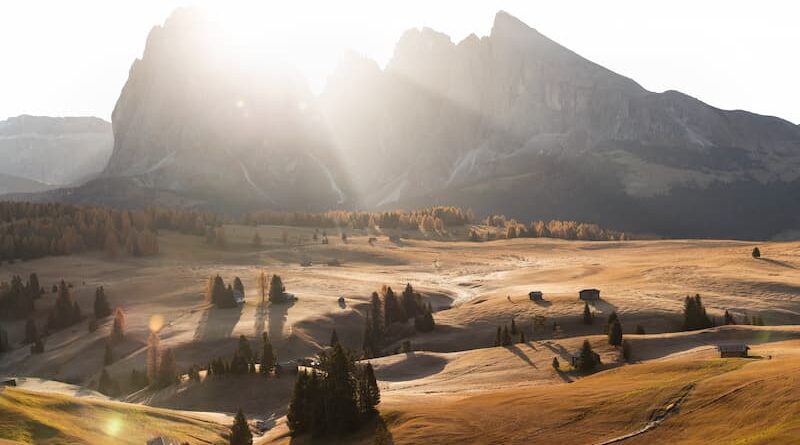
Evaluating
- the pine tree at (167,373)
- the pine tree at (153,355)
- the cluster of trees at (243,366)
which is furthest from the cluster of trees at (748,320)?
the pine tree at (153,355)

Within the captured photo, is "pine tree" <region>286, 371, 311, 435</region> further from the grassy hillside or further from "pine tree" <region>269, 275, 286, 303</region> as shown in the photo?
"pine tree" <region>269, 275, 286, 303</region>

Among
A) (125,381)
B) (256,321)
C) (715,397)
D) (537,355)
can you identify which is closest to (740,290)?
(537,355)

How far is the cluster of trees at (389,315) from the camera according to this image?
4685 inches

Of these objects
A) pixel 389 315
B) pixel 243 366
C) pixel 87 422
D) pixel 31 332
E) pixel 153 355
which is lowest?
pixel 31 332

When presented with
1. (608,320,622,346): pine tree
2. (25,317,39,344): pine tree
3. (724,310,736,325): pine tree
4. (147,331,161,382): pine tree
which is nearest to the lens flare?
(147,331,161,382): pine tree

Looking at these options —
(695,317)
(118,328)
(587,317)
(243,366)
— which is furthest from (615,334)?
(118,328)

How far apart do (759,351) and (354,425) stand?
38.3 metres

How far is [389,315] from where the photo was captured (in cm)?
13275

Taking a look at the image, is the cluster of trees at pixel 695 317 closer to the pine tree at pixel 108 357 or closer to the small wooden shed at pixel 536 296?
the small wooden shed at pixel 536 296

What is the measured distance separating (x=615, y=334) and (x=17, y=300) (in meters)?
144

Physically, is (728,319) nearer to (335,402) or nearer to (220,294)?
(335,402)

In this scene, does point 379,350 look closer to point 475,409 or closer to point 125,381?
point 125,381

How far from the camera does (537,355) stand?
82562 millimetres

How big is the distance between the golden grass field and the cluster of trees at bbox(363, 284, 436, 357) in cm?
360
